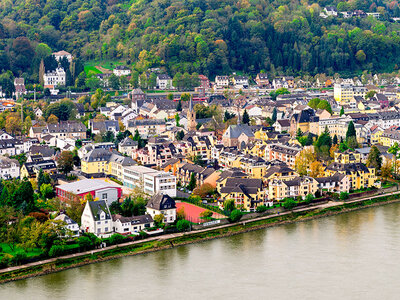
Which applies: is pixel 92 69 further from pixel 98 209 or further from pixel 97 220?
pixel 97 220

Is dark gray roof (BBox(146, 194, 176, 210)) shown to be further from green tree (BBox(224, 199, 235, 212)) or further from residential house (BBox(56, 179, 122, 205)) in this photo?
residential house (BBox(56, 179, 122, 205))

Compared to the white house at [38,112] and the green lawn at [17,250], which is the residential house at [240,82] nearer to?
the white house at [38,112]

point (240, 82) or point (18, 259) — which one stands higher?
point (240, 82)

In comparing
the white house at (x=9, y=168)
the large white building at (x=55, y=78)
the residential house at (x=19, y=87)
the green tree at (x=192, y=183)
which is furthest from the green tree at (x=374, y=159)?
the large white building at (x=55, y=78)

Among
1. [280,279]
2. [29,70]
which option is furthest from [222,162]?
[29,70]

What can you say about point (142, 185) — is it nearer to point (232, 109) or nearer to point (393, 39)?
point (232, 109)

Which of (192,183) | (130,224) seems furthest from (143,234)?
(192,183)

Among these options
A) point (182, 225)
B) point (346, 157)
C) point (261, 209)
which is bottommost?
point (182, 225)
